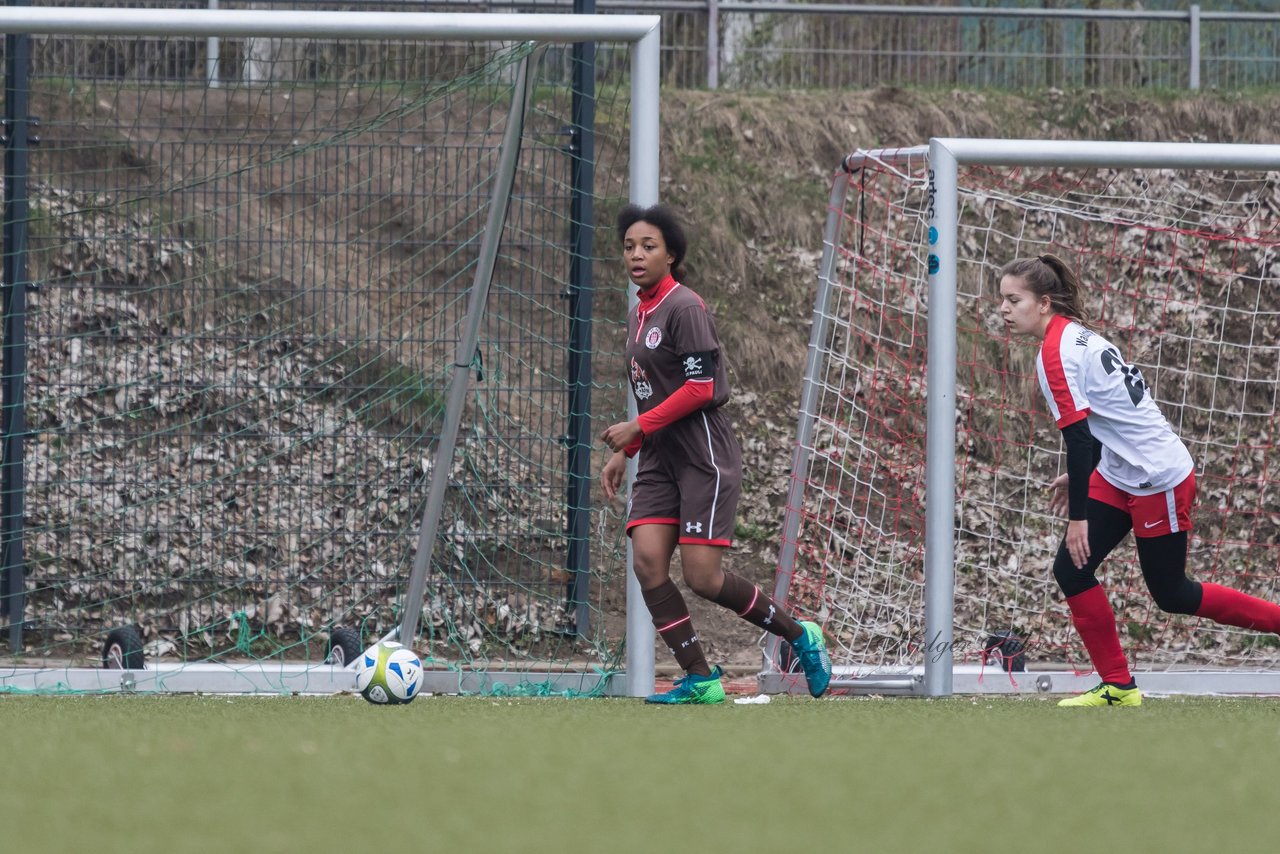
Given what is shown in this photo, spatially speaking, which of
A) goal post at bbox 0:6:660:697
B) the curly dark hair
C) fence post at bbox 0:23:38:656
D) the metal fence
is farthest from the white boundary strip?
the metal fence

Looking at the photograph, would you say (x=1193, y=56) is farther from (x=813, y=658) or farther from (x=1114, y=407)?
(x=813, y=658)

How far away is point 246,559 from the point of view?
8234mm

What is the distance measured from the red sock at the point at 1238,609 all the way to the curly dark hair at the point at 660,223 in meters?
2.43

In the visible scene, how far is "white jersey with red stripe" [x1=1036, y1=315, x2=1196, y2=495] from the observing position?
226 inches

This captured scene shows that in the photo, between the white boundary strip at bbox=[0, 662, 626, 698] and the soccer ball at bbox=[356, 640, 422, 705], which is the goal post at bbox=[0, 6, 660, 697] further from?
the soccer ball at bbox=[356, 640, 422, 705]

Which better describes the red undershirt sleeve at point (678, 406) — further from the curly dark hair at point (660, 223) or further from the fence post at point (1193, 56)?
the fence post at point (1193, 56)

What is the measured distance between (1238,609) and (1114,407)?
3.11 feet

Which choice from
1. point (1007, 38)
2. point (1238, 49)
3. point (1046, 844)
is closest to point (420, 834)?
point (1046, 844)

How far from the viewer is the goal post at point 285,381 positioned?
7.69 meters

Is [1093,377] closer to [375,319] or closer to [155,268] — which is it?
[375,319]

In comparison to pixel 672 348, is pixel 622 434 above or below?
below

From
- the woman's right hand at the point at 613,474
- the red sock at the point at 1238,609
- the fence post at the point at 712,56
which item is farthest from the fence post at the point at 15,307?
the fence post at the point at 712,56

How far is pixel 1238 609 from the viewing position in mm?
5910

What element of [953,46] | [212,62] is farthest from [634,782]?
[953,46]
